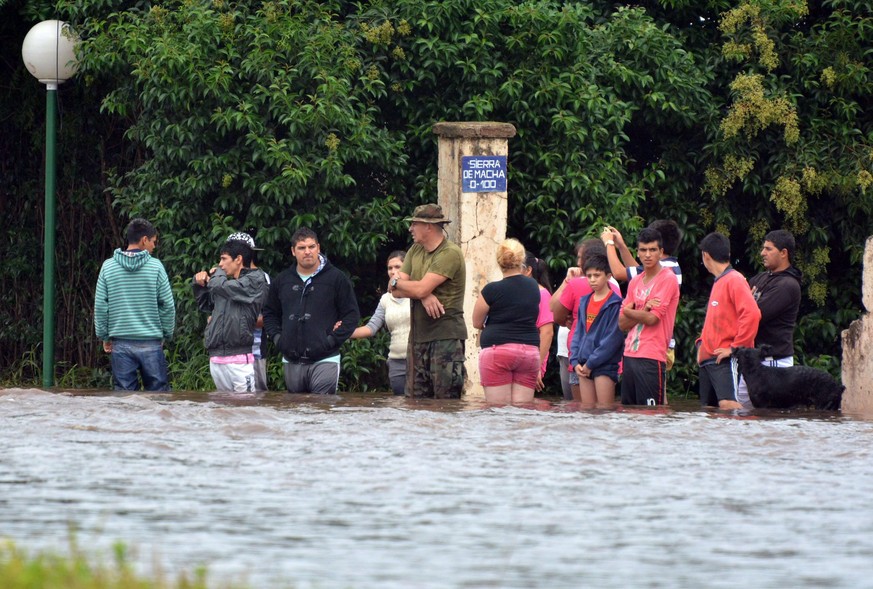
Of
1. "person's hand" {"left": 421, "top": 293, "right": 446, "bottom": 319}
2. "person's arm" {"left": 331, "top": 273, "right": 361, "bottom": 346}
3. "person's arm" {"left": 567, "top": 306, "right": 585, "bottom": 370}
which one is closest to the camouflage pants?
"person's hand" {"left": 421, "top": 293, "right": 446, "bottom": 319}

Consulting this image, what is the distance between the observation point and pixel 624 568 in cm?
545

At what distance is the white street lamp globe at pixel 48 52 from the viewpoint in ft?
50.5

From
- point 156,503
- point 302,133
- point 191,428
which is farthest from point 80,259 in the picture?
point 156,503

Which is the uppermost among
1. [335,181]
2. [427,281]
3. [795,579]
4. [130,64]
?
[130,64]

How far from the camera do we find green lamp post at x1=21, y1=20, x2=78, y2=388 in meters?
15.2

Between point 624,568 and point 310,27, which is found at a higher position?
point 310,27

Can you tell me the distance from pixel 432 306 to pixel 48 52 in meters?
5.75

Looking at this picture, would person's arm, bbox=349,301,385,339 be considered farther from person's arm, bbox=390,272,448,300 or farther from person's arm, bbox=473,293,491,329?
person's arm, bbox=473,293,491,329

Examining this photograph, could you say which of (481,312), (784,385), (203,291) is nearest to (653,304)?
(784,385)

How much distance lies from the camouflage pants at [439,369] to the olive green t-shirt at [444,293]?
0.08 m

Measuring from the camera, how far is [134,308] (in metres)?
12.7

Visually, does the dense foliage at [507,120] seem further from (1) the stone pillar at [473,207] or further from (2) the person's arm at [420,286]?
(2) the person's arm at [420,286]

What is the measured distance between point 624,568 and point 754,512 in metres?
1.41

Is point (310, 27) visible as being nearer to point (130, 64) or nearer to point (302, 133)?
point (302, 133)
